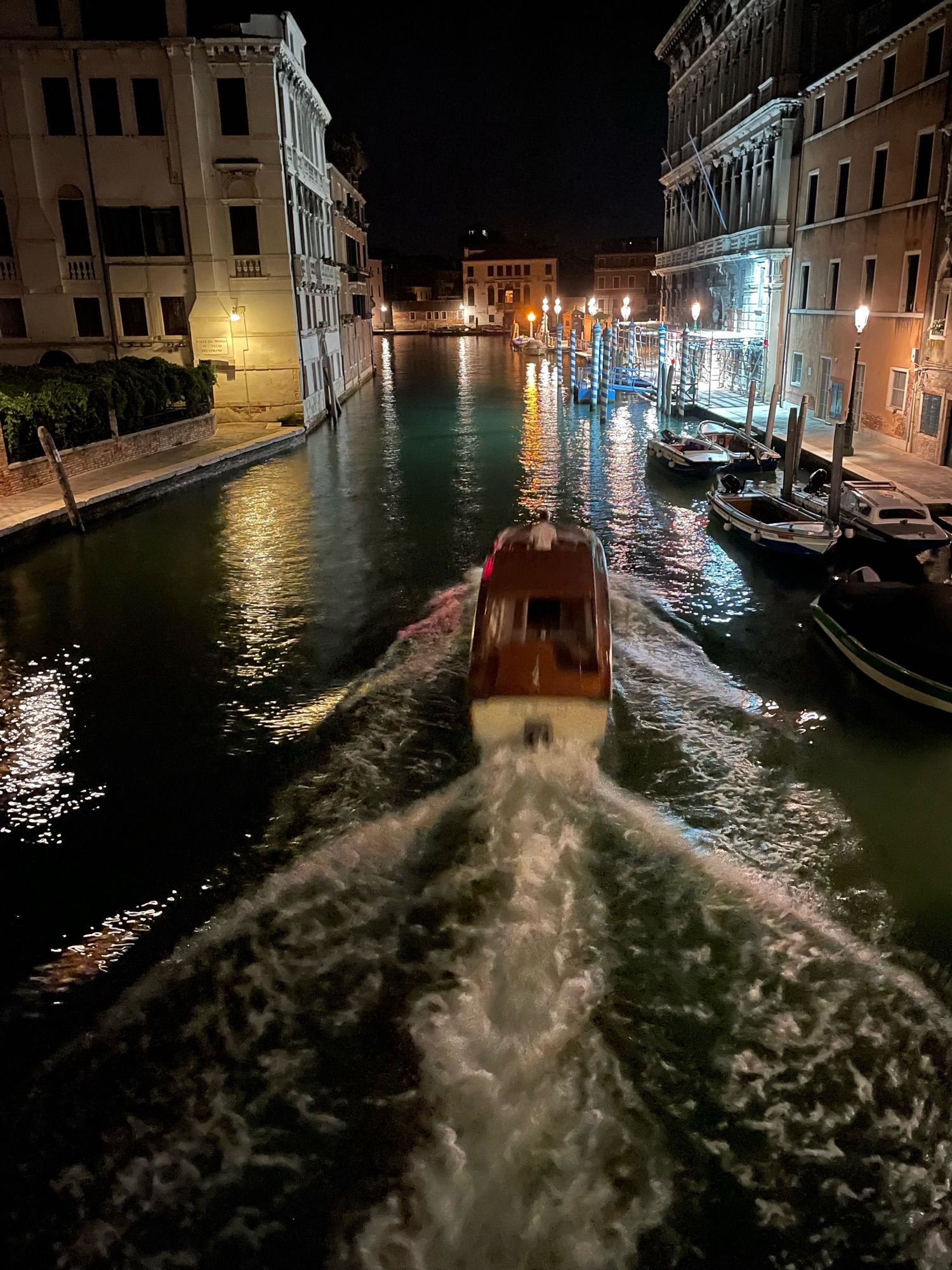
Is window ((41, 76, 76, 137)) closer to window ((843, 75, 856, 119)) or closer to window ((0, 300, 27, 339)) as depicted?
window ((0, 300, 27, 339))

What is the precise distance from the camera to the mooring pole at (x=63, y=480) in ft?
67.0

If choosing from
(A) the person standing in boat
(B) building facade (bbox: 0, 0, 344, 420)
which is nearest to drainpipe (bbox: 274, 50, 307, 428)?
(B) building facade (bbox: 0, 0, 344, 420)

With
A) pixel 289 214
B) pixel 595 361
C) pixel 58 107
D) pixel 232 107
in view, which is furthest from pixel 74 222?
pixel 595 361

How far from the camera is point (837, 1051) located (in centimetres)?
726

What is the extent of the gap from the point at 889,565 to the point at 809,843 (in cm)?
903

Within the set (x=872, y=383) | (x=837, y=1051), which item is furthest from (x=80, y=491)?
(x=872, y=383)

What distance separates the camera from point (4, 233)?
33594 millimetres

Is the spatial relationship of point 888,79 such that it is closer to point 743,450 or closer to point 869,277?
point 869,277

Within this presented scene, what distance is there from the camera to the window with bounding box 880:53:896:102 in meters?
26.4

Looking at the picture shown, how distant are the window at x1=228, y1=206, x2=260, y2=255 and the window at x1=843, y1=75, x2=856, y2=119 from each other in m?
20.4

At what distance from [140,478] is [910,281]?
22228 millimetres

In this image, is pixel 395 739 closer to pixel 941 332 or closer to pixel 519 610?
pixel 519 610

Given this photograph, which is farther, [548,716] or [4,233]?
[4,233]

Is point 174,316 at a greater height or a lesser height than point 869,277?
lesser
